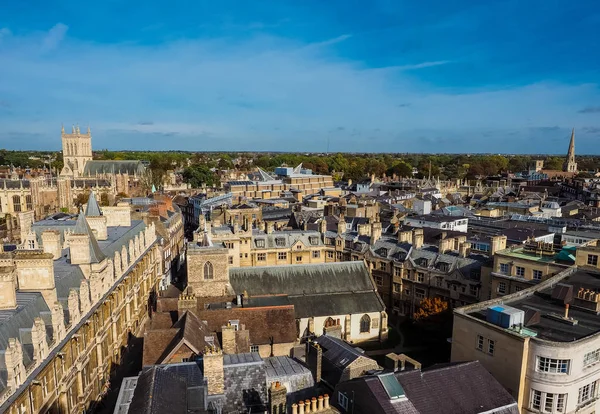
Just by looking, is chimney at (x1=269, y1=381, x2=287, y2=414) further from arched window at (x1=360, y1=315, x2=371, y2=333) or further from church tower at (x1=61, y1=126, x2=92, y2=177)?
church tower at (x1=61, y1=126, x2=92, y2=177)

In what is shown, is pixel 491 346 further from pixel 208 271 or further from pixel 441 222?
pixel 441 222

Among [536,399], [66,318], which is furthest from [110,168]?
[536,399]

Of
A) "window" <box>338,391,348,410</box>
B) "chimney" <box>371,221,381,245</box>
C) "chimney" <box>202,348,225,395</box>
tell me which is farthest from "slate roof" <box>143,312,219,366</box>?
"chimney" <box>371,221,381,245</box>

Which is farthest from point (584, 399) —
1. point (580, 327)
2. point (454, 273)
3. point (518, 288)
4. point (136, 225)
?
point (136, 225)

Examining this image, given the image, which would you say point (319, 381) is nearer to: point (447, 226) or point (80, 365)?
point (80, 365)

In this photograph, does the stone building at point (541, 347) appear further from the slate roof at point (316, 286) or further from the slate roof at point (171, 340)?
the slate roof at point (171, 340)

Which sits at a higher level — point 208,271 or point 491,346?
point 208,271
